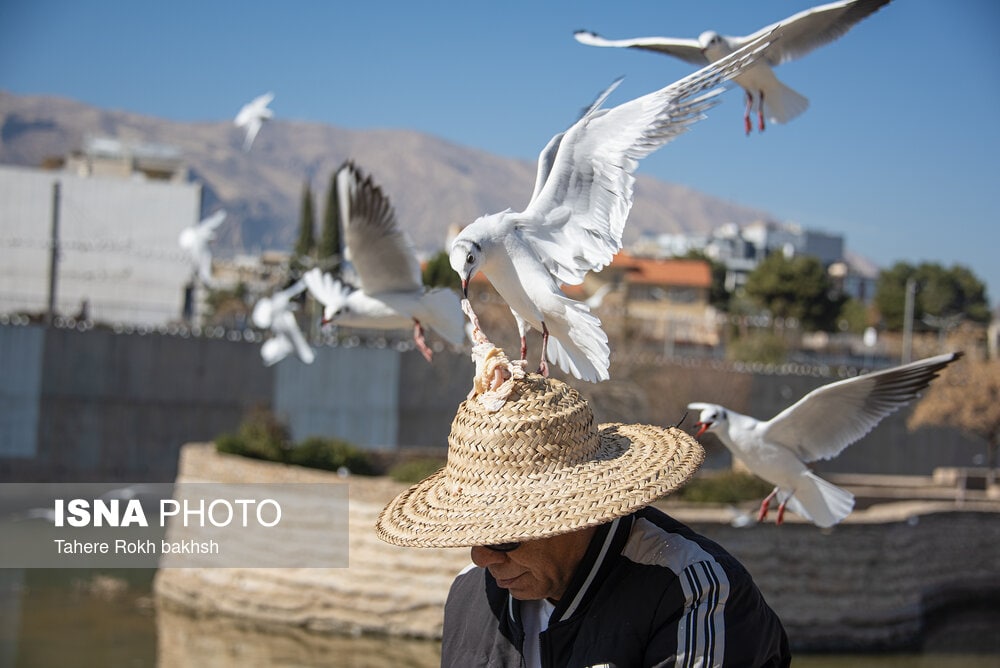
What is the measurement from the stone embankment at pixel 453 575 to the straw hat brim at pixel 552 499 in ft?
27.6

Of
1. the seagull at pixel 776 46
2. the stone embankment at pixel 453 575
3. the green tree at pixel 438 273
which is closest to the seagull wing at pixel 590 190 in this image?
the seagull at pixel 776 46

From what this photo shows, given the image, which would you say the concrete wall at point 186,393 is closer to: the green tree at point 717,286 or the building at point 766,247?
the green tree at point 717,286

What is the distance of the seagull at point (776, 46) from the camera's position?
296 cm

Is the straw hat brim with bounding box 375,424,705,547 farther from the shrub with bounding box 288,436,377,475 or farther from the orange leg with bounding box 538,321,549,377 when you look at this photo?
the shrub with bounding box 288,436,377,475

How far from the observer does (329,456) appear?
13.3 metres

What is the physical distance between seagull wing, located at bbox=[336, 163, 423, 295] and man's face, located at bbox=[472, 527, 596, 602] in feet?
8.27

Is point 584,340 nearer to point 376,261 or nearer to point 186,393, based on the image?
point 376,261

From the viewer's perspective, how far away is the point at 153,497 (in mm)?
17938

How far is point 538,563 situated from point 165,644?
9861 mm

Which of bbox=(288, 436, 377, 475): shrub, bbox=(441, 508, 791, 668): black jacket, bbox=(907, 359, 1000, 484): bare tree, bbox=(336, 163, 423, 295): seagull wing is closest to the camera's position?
bbox=(441, 508, 791, 668): black jacket

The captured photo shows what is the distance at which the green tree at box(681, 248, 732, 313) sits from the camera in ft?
161

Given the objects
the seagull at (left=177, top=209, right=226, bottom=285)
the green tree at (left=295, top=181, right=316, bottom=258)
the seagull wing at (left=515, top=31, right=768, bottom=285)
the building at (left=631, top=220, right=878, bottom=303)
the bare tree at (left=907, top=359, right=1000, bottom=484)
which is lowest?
the bare tree at (left=907, top=359, right=1000, bottom=484)

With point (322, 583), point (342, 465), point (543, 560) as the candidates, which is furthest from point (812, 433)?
point (342, 465)

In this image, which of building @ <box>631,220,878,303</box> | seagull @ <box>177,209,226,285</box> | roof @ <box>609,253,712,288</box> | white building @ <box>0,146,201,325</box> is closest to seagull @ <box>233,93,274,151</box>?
seagull @ <box>177,209,226,285</box>
